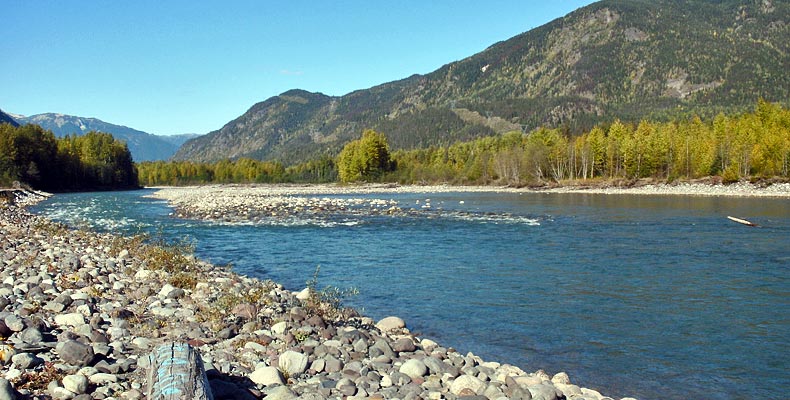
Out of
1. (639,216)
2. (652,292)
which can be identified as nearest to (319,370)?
(652,292)

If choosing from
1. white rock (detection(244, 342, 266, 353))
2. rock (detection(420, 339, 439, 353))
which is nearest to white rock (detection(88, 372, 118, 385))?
white rock (detection(244, 342, 266, 353))

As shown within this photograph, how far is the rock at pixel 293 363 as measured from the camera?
7152 millimetres

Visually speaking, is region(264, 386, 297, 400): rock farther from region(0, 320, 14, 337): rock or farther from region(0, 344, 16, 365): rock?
region(0, 320, 14, 337): rock

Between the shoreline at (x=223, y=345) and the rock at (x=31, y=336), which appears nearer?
the shoreline at (x=223, y=345)

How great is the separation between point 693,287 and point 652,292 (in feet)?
4.55

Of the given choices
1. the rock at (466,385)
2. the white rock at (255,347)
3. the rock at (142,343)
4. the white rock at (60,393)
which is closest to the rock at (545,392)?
the rock at (466,385)

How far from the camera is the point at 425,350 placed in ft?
29.0

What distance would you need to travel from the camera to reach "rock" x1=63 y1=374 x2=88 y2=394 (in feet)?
18.2

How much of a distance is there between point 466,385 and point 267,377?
2482mm

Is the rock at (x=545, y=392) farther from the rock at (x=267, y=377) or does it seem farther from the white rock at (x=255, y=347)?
the white rock at (x=255, y=347)

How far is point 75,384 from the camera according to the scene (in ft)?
18.3

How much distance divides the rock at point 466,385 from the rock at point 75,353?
4.38 m

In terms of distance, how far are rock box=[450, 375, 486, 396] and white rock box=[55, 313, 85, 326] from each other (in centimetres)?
569

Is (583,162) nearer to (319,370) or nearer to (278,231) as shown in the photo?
(278,231)
